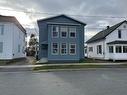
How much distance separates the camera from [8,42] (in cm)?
3634

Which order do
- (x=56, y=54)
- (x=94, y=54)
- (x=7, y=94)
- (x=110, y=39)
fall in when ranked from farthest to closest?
(x=94, y=54)
(x=110, y=39)
(x=56, y=54)
(x=7, y=94)

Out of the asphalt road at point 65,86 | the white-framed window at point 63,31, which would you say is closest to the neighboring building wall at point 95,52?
the white-framed window at point 63,31

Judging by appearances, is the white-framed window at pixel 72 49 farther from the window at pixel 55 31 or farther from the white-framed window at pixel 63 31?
the window at pixel 55 31

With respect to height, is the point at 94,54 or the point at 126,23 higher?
the point at 126,23

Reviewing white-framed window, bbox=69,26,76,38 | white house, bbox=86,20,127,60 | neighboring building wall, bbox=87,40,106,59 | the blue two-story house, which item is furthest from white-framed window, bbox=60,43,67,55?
neighboring building wall, bbox=87,40,106,59

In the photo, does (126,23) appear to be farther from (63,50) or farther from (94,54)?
(63,50)

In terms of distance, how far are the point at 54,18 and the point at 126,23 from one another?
543 inches

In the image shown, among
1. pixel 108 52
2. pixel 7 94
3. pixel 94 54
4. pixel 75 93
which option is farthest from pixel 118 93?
pixel 94 54

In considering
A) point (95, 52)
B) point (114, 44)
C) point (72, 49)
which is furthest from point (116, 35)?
point (72, 49)

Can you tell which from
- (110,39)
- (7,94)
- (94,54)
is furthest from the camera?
(94,54)

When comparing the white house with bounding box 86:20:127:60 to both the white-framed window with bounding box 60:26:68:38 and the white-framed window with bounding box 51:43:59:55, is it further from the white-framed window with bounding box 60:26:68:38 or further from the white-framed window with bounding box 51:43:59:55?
the white-framed window with bounding box 51:43:59:55

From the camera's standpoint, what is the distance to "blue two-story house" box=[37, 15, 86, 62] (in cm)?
3622

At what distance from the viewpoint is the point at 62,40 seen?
3675cm

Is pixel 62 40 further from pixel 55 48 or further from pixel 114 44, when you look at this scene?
pixel 114 44
